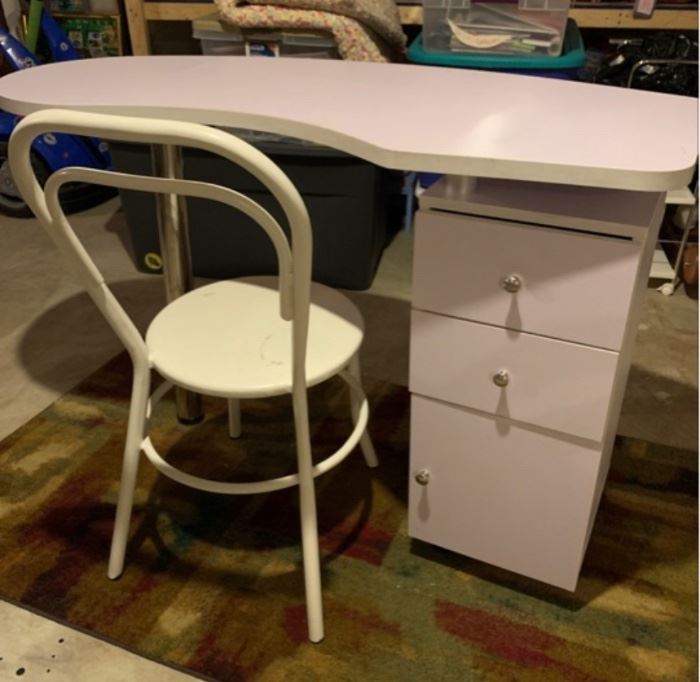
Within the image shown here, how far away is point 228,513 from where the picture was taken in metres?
1.46

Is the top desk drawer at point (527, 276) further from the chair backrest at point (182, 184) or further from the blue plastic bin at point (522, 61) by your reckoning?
the blue plastic bin at point (522, 61)

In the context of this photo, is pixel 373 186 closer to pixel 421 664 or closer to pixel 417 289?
pixel 417 289

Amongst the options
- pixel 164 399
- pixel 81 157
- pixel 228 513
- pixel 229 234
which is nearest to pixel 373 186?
pixel 229 234

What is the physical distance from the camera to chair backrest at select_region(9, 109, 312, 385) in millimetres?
812

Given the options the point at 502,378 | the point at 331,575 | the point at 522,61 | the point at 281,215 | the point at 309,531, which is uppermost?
the point at 522,61

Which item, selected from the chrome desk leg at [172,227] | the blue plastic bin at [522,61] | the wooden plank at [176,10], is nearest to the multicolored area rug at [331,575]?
the chrome desk leg at [172,227]

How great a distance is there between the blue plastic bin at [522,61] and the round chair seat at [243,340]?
3.49ft

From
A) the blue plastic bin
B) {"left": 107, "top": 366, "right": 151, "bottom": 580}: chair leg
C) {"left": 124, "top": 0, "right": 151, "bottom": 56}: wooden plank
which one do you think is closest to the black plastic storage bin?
the blue plastic bin

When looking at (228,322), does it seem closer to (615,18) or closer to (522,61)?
(522,61)

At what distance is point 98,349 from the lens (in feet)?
6.48

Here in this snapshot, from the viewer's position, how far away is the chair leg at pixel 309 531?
3.60 feet

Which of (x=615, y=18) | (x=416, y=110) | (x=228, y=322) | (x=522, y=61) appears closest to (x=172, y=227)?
(x=228, y=322)

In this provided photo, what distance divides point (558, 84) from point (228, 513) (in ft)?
3.32

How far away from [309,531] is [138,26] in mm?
1904
